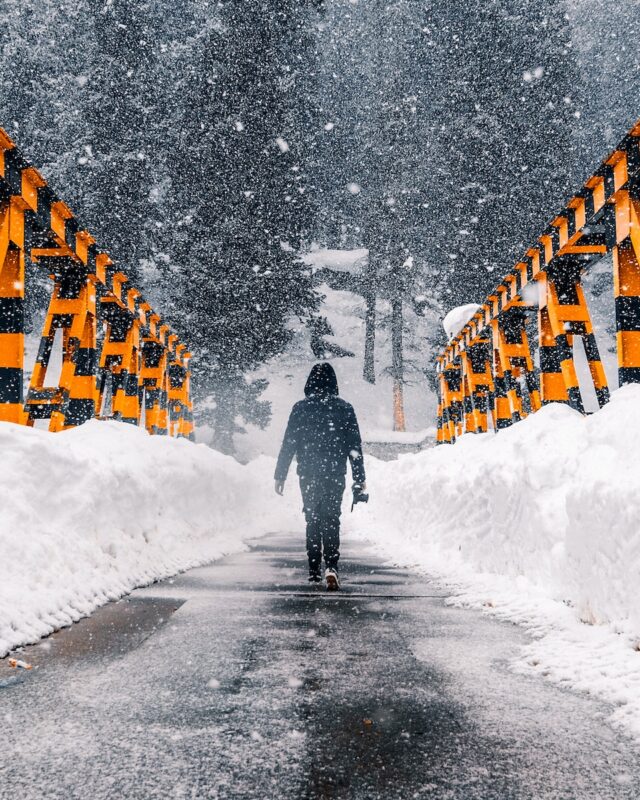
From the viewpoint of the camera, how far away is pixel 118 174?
86.2ft

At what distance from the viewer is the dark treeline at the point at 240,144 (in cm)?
2575

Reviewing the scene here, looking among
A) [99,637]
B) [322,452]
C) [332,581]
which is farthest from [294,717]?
[322,452]

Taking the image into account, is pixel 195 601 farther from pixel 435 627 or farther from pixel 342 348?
pixel 342 348

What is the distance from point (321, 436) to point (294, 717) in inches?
167

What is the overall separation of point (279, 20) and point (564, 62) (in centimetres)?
1262

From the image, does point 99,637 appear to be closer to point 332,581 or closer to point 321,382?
point 332,581

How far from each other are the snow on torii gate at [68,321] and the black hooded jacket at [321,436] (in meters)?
2.32

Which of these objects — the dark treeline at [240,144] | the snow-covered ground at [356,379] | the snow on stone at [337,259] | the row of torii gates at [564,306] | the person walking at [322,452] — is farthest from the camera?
the snow on stone at [337,259]

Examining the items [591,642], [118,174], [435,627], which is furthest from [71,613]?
[118,174]

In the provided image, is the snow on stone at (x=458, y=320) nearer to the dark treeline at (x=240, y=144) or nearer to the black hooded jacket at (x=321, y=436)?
the black hooded jacket at (x=321, y=436)

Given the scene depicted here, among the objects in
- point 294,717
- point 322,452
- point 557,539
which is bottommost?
point 294,717

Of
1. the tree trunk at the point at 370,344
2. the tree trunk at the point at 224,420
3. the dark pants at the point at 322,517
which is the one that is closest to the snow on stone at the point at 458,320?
the dark pants at the point at 322,517

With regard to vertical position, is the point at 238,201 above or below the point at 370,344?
above

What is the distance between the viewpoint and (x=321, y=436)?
6652 millimetres
